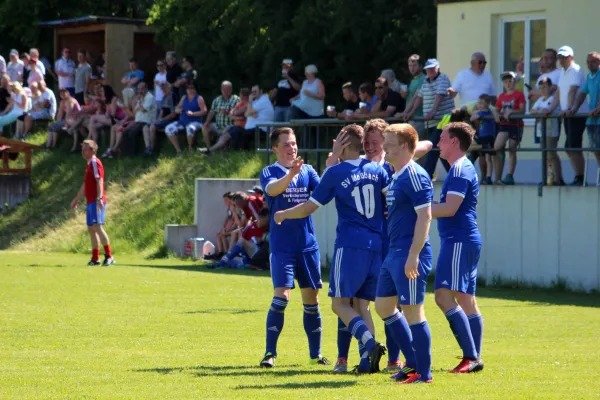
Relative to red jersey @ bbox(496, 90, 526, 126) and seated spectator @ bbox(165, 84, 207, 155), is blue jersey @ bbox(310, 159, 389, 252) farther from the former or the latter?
seated spectator @ bbox(165, 84, 207, 155)

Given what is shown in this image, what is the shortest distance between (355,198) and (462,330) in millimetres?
1378

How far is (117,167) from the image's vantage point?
30281 millimetres

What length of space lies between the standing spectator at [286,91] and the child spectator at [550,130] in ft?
28.3

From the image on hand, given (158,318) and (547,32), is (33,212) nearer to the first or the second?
(547,32)

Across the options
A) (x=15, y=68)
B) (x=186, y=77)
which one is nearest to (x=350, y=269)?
(x=186, y=77)

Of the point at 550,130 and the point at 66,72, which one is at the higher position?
the point at 66,72

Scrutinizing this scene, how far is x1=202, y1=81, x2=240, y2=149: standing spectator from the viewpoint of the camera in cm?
2744

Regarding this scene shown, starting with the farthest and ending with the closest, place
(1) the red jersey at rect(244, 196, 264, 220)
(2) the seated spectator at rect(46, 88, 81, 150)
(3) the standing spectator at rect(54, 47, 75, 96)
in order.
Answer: (3) the standing spectator at rect(54, 47, 75, 96) < (2) the seated spectator at rect(46, 88, 81, 150) < (1) the red jersey at rect(244, 196, 264, 220)

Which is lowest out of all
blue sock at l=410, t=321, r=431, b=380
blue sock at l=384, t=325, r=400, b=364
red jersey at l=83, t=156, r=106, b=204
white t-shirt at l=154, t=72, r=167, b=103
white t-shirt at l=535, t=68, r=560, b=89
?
blue sock at l=384, t=325, r=400, b=364

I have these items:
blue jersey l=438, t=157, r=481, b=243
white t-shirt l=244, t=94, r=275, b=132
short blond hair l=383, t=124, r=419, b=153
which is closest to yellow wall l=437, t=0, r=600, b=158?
white t-shirt l=244, t=94, r=275, b=132

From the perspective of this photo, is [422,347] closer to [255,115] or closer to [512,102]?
Answer: [512,102]

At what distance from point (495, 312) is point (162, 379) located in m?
6.79

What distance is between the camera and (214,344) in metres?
11.9

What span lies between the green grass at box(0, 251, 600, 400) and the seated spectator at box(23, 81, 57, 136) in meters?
15.0
